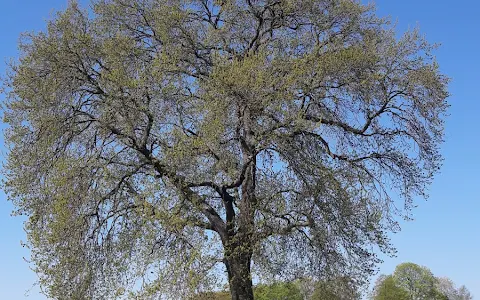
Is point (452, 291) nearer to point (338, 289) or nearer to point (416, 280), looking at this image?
point (416, 280)

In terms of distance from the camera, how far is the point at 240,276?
17.1 metres

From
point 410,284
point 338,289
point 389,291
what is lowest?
point 338,289

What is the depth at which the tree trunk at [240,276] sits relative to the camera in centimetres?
1725

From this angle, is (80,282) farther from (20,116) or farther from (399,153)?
(399,153)

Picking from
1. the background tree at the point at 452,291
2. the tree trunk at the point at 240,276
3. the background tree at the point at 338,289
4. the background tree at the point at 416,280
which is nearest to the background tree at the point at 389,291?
the background tree at the point at 416,280

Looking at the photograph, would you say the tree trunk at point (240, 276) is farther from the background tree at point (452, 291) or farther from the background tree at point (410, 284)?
the background tree at point (452, 291)

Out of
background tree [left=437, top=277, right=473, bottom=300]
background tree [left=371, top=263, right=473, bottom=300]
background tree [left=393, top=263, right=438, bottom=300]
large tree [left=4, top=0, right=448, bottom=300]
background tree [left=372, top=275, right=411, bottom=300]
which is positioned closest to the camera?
large tree [left=4, top=0, right=448, bottom=300]

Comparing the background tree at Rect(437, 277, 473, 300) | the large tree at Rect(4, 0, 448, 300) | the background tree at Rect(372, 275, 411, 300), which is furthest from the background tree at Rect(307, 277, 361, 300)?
the background tree at Rect(437, 277, 473, 300)

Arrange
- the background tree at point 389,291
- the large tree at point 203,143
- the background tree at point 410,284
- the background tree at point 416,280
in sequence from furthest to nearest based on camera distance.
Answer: the background tree at point 416,280, the background tree at point 410,284, the background tree at point 389,291, the large tree at point 203,143

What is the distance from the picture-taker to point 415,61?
19.1 metres

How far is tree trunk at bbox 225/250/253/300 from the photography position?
56.6 ft

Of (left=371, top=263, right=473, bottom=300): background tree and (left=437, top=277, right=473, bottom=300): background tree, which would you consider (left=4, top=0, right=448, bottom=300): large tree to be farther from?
(left=437, top=277, right=473, bottom=300): background tree

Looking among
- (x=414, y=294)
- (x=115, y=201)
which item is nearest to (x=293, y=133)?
(x=115, y=201)

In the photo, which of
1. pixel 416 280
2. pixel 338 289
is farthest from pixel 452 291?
pixel 338 289
